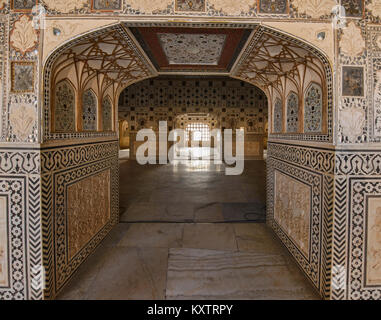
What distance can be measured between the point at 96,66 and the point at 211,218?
2732 millimetres

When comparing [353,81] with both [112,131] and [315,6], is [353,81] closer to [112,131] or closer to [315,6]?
[315,6]

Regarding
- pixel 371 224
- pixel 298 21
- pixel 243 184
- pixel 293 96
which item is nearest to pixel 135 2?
pixel 298 21

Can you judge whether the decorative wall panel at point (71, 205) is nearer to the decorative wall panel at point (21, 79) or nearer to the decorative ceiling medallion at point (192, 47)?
the decorative wall panel at point (21, 79)

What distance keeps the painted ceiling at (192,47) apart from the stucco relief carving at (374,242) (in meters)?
1.93

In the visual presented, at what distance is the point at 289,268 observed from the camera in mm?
2564

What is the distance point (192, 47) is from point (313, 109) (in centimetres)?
164

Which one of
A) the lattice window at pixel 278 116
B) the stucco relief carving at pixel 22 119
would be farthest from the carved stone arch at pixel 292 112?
the stucco relief carving at pixel 22 119

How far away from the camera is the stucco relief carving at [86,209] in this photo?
2.46 meters

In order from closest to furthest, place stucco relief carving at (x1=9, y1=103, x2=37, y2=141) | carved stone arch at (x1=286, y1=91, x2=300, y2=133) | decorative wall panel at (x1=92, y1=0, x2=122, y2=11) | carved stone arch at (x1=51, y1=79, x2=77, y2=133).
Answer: stucco relief carving at (x1=9, y1=103, x2=37, y2=141) < decorative wall panel at (x1=92, y1=0, x2=122, y2=11) < carved stone arch at (x1=51, y1=79, x2=77, y2=133) < carved stone arch at (x1=286, y1=91, x2=300, y2=133)

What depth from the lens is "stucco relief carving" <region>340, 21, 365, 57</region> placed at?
6.81ft

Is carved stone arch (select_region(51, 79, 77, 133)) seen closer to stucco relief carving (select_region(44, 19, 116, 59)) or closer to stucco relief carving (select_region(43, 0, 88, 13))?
stucco relief carving (select_region(44, 19, 116, 59))

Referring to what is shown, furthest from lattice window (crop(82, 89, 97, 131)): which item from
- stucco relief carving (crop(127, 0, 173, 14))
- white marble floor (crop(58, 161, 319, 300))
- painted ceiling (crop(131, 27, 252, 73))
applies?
white marble floor (crop(58, 161, 319, 300))

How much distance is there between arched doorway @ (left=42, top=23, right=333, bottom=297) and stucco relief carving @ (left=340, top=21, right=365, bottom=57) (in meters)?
0.19

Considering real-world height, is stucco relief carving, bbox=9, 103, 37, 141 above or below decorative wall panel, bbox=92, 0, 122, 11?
below
